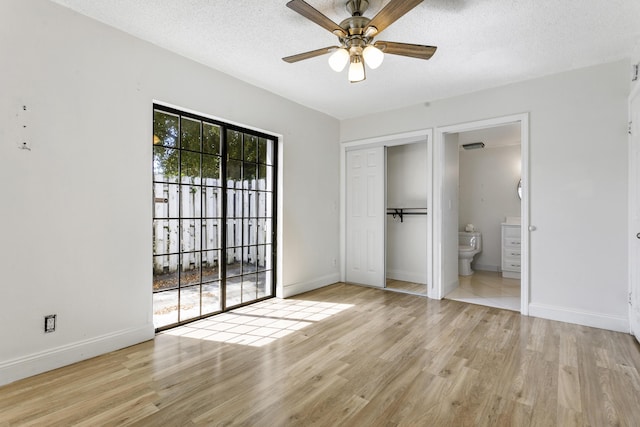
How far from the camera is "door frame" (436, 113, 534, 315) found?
11.8 ft

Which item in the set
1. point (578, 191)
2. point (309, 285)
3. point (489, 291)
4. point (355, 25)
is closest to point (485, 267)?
point (489, 291)

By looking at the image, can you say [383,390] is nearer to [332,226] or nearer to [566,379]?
[566,379]

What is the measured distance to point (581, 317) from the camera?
328cm

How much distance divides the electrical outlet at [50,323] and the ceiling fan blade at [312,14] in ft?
8.86

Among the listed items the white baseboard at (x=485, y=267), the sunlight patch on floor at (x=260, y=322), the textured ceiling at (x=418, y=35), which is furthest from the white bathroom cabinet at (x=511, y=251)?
the sunlight patch on floor at (x=260, y=322)

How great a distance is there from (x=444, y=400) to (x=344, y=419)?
655 millimetres

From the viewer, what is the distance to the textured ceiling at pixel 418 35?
235cm

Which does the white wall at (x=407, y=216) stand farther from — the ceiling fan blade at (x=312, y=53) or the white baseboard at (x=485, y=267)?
the ceiling fan blade at (x=312, y=53)

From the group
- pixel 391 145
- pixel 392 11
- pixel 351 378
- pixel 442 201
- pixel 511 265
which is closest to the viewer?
pixel 392 11

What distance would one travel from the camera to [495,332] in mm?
3059

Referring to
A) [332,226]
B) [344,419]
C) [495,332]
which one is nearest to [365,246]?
[332,226]

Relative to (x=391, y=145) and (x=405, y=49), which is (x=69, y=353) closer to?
(x=405, y=49)

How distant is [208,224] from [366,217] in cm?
250

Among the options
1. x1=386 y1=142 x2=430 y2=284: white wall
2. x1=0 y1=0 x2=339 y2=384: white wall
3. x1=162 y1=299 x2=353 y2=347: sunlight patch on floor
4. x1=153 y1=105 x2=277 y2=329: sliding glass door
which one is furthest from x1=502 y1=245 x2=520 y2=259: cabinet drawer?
x1=0 y1=0 x2=339 y2=384: white wall
